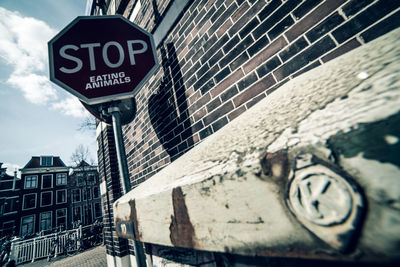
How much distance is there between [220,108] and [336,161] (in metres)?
1.33

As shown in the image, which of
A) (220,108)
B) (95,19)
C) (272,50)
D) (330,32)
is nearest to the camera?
(330,32)

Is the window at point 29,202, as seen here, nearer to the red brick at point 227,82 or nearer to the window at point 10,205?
the window at point 10,205

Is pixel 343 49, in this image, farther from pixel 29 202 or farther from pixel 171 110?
pixel 29 202

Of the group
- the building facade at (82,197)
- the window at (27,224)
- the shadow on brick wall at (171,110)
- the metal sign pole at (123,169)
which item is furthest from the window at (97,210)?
the metal sign pole at (123,169)

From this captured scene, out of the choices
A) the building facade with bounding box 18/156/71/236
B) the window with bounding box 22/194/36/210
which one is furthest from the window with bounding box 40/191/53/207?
the window with bounding box 22/194/36/210

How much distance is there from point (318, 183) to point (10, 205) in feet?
111

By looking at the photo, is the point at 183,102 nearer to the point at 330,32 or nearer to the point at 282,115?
the point at 330,32

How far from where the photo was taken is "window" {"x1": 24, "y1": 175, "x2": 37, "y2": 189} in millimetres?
23547

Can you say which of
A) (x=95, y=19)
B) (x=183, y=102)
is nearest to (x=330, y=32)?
(x=183, y=102)

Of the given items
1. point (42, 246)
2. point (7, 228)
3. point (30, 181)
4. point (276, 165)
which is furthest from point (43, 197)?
point (276, 165)

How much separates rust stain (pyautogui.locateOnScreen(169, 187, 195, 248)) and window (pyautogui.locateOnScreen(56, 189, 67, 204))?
105 ft

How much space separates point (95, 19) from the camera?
1.93 metres

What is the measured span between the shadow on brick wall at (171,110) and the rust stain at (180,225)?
127 cm

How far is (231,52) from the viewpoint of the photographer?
Answer: 60.7 inches
